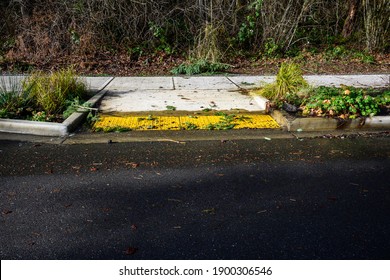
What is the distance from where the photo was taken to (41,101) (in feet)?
22.2

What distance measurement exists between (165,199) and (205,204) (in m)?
0.40

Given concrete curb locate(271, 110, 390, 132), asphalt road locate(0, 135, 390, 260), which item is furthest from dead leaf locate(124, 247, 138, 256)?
concrete curb locate(271, 110, 390, 132)

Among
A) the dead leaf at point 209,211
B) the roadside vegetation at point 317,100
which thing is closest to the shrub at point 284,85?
the roadside vegetation at point 317,100

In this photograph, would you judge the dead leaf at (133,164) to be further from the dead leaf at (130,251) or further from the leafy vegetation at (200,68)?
the leafy vegetation at (200,68)

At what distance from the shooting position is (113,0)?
1248cm

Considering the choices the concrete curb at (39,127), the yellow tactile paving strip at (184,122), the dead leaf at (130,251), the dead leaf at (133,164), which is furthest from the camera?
the yellow tactile paving strip at (184,122)

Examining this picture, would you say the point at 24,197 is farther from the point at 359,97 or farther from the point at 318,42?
the point at 318,42

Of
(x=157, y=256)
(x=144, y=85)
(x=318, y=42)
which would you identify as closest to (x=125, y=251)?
(x=157, y=256)

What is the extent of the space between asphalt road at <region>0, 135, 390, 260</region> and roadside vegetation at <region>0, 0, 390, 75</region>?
6.66 metres

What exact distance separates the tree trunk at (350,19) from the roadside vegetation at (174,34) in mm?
625

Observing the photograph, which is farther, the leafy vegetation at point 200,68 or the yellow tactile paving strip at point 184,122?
the leafy vegetation at point 200,68

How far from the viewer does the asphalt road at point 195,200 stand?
325cm

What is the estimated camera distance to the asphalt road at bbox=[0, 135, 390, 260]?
3.25 metres

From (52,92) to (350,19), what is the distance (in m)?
11.0
